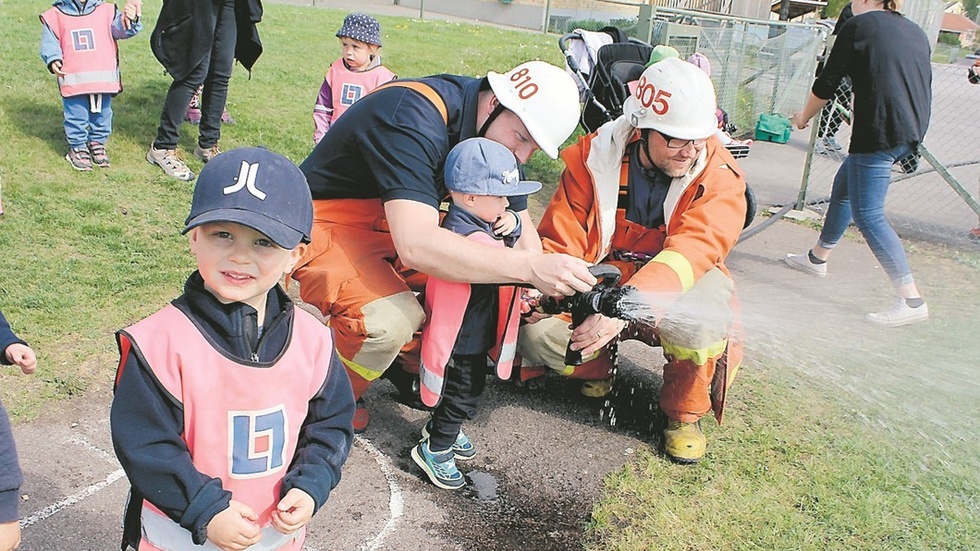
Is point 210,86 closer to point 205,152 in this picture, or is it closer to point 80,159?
point 205,152

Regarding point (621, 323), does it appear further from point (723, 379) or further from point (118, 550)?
point (118, 550)

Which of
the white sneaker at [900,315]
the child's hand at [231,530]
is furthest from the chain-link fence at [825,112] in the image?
the child's hand at [231,530]

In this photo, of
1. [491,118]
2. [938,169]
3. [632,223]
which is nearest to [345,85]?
[632,223]

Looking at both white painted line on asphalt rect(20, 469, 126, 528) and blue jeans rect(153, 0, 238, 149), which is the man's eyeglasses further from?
blue jeans rect(153, 0, 238, 149)

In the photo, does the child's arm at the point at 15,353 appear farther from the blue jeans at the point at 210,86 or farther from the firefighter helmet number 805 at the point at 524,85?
the blue jeans at the point at 210,86

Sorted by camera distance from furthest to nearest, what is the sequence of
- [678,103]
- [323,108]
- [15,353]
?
1. [323,108]
2. [678,103]
3. [15,353]

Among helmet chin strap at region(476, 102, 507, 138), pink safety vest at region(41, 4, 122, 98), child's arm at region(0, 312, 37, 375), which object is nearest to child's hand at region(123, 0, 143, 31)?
pink safety vest at region(41, 4, 122, 98)

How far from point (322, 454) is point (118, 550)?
1.33 meters

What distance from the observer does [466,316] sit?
12.1ft

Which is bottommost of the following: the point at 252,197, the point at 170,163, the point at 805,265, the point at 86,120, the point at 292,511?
the point at 805,265

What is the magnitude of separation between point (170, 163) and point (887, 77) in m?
5.68

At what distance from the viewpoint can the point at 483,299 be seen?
3713mm

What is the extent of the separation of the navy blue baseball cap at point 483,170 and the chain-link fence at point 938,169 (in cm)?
498

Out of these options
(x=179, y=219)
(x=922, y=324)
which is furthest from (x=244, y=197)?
(x=922, y=324)
